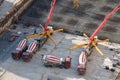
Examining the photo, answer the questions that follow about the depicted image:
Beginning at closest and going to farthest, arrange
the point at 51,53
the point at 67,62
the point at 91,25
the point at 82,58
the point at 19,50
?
1. the point at 67,62
2. the point at 82,58
3. the point at 19,50
4. the point at 51,53
5. the point at 91,25

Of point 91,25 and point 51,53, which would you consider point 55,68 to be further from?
point 91,25

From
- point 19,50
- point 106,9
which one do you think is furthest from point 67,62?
point 106,9

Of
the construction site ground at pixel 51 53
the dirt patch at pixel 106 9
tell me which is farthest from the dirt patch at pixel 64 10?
the dirt patch at pixel 106 9

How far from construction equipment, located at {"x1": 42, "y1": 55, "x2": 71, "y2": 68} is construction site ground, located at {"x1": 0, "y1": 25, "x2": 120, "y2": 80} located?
0.81m

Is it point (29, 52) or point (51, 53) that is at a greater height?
point (29, 52)

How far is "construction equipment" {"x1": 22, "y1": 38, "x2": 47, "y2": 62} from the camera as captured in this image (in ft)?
178

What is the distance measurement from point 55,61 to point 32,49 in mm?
5358

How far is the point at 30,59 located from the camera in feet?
182

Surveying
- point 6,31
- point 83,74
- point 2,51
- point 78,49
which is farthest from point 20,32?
point 83,74

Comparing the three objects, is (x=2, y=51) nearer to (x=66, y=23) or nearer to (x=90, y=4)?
(x=66, y=23)

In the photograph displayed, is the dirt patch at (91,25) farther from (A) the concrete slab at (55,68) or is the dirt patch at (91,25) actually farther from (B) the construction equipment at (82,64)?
(B) the construction equipment at (82,64)

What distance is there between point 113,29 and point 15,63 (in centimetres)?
2207

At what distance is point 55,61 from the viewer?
52.9 metres

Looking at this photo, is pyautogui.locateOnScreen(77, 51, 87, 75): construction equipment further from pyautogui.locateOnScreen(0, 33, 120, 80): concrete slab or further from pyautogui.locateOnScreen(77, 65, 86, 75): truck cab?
pyautogui.locateOnScreen(0, 33, 120, 80): concrete slab
